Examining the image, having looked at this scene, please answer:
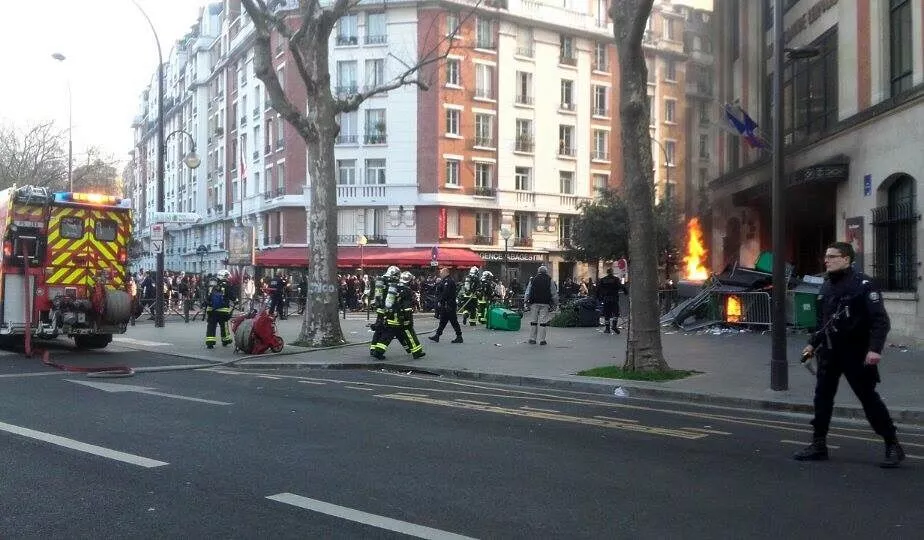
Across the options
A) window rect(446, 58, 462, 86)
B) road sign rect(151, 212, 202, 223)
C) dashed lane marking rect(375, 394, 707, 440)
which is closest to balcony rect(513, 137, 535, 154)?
window rect(446, 58, 462, 86)

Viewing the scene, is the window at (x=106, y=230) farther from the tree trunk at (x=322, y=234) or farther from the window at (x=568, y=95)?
the window at (x=568, y=95)

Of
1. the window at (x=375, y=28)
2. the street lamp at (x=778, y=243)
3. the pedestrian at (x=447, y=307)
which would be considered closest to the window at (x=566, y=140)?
the window at (x=375, y=28)

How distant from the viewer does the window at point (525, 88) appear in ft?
153

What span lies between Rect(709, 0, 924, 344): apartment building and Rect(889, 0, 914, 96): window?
19 millimetres

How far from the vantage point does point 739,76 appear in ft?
63.4

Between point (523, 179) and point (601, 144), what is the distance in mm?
5457

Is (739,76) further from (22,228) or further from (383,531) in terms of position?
(383,531)

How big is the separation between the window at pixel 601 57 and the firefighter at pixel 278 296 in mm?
26651

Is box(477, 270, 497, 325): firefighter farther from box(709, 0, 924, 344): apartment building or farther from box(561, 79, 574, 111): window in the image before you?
box(561, 79, 574, 111): window

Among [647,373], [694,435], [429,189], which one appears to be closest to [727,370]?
[647,373]

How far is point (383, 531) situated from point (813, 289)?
16025 millimetres

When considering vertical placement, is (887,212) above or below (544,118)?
below

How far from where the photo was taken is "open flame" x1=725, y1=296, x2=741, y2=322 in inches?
771

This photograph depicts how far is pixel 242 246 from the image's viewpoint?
26453 mm
